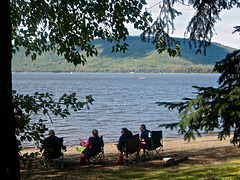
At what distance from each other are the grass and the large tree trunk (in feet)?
12.3

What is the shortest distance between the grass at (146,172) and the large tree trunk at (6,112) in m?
3.75

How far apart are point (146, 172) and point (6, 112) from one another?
4.65 metres

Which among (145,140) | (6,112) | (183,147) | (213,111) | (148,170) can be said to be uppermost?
(6,112)

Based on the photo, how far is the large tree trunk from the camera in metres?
3.46

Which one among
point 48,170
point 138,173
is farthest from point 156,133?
point 48,170

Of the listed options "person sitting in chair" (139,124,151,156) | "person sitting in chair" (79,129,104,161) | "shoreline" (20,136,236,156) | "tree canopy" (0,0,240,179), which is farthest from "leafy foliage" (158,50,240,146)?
"shoreline" (20,136,236,156)

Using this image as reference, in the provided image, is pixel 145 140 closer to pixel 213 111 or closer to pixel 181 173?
pixel 181 173

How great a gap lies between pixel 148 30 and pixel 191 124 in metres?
1.88

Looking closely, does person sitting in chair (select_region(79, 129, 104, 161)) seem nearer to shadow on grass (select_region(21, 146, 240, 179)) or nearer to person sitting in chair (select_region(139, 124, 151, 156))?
shadow on grass (select_region(21, 146, 240, 179))

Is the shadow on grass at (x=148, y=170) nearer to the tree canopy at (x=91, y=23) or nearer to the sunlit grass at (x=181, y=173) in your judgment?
the sunlit grass at (x=181, y=173)

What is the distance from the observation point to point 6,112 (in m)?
3.55

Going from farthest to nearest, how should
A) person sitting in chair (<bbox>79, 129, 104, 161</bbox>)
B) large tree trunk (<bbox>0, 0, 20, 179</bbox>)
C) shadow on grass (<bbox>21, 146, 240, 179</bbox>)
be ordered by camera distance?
person sitting in chair (<bbox>79, 129, 104, 161</bbox>) → shadow on grass (<bbox>21, 146, 240, 179</bbox>) → large tree trunk (<bbox>0, 0, 20, 179</bbox>)

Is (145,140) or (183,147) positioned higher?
(145,140)

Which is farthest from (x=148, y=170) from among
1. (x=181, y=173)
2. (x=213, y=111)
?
(x=213, y=111)
